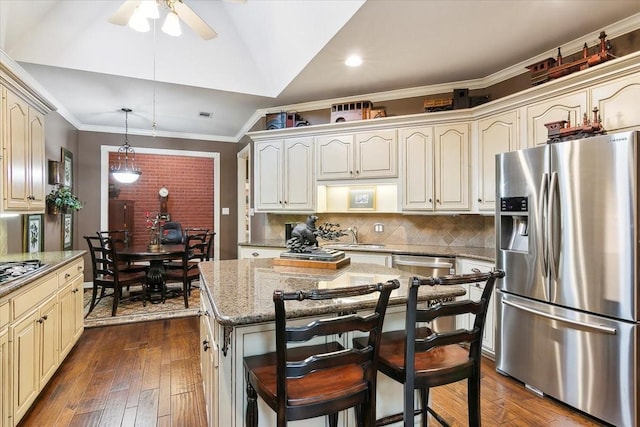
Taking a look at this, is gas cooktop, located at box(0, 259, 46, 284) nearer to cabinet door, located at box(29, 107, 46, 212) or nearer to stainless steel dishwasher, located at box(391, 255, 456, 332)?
cabinet door, located at box(29, 107, 46, 212)

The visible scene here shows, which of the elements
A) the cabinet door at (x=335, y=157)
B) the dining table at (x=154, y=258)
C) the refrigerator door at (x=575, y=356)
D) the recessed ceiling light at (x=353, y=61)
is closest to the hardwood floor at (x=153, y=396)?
the refrigerator door at (x=575, y=356)

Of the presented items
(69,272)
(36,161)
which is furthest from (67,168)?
(69,272)

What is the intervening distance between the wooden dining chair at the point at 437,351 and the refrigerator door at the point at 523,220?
3.86 feet

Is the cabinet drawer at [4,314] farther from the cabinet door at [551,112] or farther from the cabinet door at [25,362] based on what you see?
the cabinet door at [551,112]

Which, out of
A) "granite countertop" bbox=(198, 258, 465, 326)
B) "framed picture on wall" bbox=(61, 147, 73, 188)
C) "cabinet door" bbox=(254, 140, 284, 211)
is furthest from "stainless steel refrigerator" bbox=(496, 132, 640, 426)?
"framed picture on wall" bbox=(61, 147, 73, 188)

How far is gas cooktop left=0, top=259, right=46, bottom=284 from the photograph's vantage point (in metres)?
2.00

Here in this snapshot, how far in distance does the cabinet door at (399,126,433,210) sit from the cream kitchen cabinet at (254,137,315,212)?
1097mm

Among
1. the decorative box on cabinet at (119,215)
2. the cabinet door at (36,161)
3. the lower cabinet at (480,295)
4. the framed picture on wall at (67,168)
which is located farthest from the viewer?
the decorative box on cabinet at (119,215)

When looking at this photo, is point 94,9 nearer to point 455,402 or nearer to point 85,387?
point 85,387

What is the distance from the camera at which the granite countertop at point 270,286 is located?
1345 mm

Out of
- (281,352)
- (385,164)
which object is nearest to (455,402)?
(281,352)

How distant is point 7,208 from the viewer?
7.82ft

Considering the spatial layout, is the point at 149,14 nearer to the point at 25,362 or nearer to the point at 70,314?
the point at 25,362

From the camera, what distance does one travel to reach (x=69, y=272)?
9.44ft
